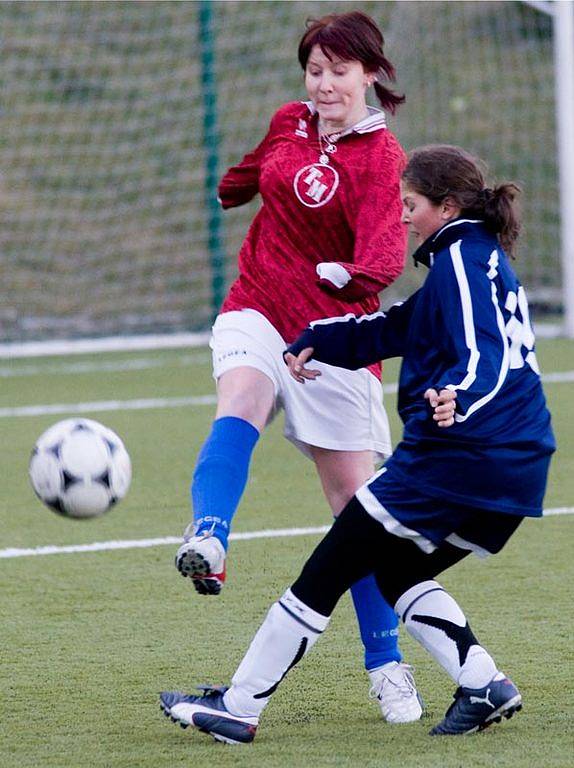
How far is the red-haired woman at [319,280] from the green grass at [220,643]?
0.39m

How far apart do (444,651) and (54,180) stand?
1129 centimetres

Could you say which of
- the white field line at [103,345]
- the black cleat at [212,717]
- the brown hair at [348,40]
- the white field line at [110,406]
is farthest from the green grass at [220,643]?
the white field line at [103,345]

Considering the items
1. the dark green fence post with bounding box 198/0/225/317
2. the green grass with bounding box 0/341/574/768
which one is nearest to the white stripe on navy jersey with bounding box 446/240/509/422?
the green grass with bounding box 0/341/574/768

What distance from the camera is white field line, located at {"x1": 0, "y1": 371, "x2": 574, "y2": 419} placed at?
9195 mm

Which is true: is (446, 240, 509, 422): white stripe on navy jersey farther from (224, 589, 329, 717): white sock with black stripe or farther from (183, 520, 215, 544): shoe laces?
(183, 520, 215, 544): shoe laces

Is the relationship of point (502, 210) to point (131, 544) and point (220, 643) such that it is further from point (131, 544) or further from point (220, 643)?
point (131, 544)

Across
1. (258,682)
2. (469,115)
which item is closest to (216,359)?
(258,682)

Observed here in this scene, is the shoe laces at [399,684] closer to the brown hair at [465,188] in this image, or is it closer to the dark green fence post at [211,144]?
the brown hair at [465,188]

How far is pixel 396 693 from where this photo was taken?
3.71 m

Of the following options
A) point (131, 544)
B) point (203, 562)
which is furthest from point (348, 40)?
point (131, 544)

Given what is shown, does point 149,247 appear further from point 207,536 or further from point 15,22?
point 207,536

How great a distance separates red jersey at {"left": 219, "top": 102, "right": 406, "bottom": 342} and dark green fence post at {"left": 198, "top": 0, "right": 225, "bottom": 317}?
8212 millimetres

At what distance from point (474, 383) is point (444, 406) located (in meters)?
0.09

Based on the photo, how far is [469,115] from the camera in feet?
54.4
